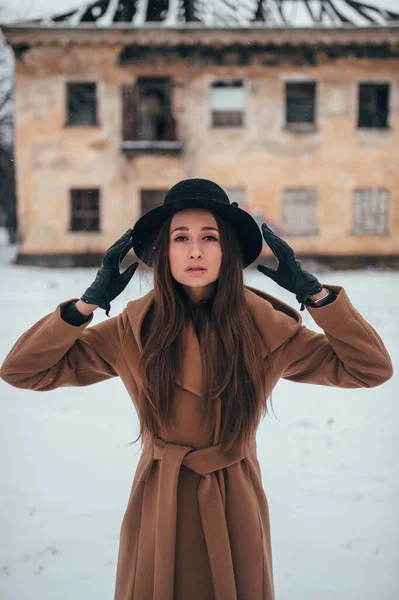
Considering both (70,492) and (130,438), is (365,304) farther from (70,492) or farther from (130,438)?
(70,492)

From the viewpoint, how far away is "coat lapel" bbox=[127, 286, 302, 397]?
4.55 ft

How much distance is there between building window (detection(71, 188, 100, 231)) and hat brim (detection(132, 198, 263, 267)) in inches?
375

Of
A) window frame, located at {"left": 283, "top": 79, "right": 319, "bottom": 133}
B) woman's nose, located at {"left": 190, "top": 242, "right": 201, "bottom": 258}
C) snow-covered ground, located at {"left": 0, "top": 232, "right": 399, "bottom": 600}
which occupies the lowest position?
snow-covered ground, located at {"left": 0, "top": 232, "right": 399, "bottom": 600}

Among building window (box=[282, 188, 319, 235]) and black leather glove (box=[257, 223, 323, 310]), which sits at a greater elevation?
building window (box=[282, 188, 319, 235])

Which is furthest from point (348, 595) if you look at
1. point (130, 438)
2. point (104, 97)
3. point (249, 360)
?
point (104, 97)

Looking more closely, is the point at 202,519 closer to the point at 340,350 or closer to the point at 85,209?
the point at 340,350

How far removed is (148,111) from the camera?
10633 millimetres

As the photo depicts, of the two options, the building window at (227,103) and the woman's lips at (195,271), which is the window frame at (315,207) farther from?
the woman's lips at (195,271)

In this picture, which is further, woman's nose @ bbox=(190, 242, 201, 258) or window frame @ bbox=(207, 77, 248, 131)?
window frame @ bbox=(207, 77, 248, 131)

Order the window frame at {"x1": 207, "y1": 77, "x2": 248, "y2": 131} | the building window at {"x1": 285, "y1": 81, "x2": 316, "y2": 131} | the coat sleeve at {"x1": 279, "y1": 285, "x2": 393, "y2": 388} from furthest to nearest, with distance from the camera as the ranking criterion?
the building window at {"x1": 285, "y1": 81, "x2": 316, "y2": 131}
the window frame at {"x1": 207, "y1": 77, "x2": 248, "y2": 131}
the coat sleeve at {"x1": 279, "y1": 285, "x2": 393, "y2": 388}

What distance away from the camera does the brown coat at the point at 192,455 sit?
1323mm

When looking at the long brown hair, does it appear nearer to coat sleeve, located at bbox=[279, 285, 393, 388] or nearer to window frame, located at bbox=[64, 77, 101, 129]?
coat sleeve, located at bbox=[279, 285, 393, 388]

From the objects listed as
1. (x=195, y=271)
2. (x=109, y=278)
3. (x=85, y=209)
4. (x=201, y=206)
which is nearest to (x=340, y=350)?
(x=195, y=271)

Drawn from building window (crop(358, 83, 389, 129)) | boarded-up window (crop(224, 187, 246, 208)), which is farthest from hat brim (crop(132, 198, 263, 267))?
building window (crop(358, 83, 389, 129))
